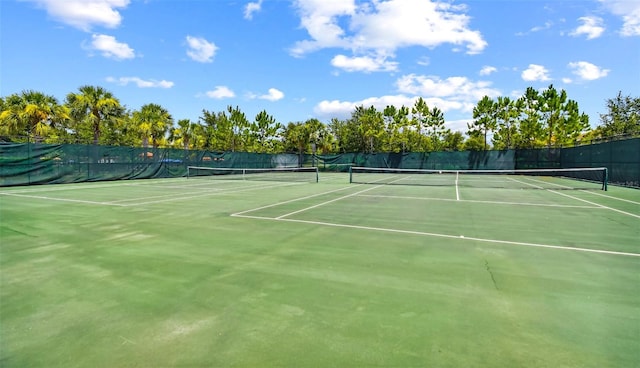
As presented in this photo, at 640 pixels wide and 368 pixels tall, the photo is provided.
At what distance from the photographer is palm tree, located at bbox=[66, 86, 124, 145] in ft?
93.2

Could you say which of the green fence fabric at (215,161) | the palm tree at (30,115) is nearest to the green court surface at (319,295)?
the green fence fabric at (215,161)

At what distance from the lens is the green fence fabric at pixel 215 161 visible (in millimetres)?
16656

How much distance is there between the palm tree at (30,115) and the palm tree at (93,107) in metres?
1.30

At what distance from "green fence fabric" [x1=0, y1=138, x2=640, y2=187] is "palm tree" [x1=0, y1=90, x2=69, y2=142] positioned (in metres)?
8.19

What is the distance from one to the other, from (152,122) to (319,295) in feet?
132

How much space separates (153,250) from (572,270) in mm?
5197

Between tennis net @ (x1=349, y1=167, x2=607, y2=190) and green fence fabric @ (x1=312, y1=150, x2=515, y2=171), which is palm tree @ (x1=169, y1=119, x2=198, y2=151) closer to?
green fence fabric @ (x1=312, y1=150, x2=515, y2=171)

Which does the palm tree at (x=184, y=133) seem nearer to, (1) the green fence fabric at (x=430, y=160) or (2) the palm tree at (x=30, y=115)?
(2) the palm tree at (x=30, y=115)

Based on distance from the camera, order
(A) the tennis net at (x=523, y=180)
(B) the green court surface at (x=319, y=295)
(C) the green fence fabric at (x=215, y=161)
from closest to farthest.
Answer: (B) the green court surface at (x=319, y=295) → (A) the tennis net at (x=523, y=180) → (C) the green fence fabric at (x=215, y=161)

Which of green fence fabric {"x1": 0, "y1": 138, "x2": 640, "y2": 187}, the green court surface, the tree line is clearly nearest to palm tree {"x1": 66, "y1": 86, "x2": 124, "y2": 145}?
the tree line

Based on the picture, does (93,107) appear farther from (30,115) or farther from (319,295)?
(319,295)

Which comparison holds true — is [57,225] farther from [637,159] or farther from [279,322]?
[637,159]

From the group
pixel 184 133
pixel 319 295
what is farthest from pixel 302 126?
pixel 319 295

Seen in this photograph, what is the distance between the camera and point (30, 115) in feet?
82.9
